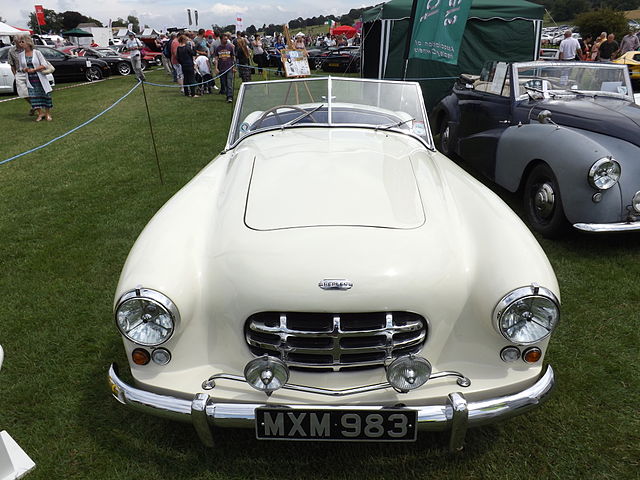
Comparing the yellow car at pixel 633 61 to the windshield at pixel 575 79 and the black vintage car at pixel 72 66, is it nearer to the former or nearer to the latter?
the windshield at pixel 575 79

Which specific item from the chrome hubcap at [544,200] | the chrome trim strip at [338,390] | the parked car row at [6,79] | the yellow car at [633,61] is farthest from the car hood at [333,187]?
the yellow car at [633,61]

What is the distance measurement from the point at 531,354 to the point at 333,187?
4.26 ft

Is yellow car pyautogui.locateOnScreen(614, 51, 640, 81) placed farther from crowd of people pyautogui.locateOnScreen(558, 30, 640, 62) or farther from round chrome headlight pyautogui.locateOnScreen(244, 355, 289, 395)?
round chrome headlight pyautogui.locateOnScreen(244, 355, 289, 395)

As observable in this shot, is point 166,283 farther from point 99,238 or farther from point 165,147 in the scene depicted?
point 165,147

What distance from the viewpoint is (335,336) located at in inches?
83.6

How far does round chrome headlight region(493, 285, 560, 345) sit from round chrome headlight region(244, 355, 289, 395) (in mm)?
928

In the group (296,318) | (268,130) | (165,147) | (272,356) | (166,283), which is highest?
(268,130)

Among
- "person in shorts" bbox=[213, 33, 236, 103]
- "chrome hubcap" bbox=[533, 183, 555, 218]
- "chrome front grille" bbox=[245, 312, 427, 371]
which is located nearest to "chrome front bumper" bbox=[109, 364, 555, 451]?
"chrome front grille" bbox=[245, 312, 427, 371]

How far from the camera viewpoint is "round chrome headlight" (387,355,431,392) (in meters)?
2.06

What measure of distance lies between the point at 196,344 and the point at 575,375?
2239 mm

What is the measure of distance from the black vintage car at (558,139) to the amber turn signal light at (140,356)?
3.68 metres

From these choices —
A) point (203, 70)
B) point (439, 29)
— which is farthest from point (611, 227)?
point (203, 70)

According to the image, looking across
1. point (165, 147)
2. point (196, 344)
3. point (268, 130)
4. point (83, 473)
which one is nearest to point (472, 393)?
point (196, 344)

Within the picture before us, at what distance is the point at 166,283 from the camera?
2.16 m
